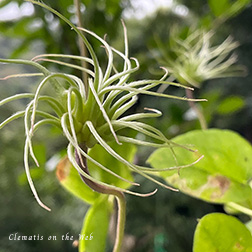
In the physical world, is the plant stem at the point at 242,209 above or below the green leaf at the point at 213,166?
below

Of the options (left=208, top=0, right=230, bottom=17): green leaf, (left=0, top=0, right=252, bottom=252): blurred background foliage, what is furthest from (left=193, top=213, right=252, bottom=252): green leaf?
(left=208, top=0, right=230, bottom=17): green leaf

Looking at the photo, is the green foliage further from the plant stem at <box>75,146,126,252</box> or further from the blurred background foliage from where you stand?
the plant stem at <box>75,146,126,252</box>

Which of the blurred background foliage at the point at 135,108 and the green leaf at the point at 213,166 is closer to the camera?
the green leaf at the point at 213,166

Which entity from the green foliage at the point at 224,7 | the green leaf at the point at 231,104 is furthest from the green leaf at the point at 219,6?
the green leaf at the point at 231,104

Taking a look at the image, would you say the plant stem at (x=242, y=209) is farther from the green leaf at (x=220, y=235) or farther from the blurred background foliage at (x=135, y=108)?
the blurred background foliage at (x=135, y=108)

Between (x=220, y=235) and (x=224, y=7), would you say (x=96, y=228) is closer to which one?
(x=220, y=235)
